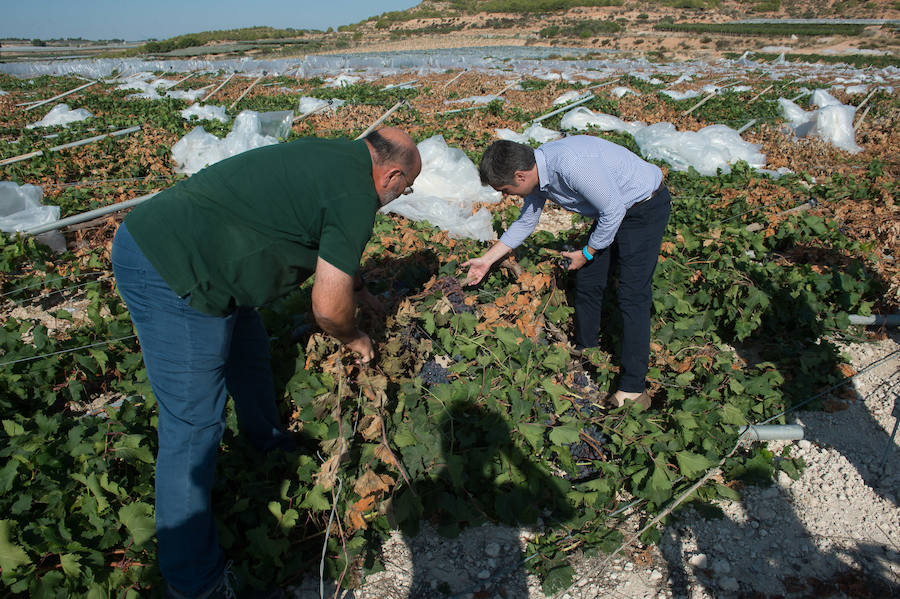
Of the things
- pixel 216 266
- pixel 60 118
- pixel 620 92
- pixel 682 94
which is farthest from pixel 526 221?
pixel 682 94

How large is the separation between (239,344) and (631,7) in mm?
65508

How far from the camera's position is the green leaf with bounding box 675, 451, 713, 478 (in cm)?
235

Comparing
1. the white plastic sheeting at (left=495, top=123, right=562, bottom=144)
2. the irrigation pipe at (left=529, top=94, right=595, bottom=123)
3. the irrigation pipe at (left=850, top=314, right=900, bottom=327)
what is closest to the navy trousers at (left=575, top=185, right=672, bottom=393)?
the irrigation pipe at (left=850, top=314, right=900, bottom=327)

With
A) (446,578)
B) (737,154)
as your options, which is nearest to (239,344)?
(446,578)

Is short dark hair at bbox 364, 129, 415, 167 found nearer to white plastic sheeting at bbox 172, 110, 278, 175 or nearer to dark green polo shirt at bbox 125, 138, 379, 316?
dark green polo shirt at bbox 125, 138, 379, 316

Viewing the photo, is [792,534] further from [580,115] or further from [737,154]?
[580,115]

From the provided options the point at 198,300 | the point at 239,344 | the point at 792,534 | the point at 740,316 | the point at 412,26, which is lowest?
the point at 792,534

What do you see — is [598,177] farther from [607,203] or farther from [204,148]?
[204,148]

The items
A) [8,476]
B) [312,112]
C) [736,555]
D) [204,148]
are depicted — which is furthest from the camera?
[312,112]

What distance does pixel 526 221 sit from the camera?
312cm

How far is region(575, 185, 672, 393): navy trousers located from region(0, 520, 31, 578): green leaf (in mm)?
2951

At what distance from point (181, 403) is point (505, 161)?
188 cm

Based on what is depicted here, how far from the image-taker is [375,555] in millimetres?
2186

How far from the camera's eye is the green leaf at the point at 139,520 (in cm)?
190
